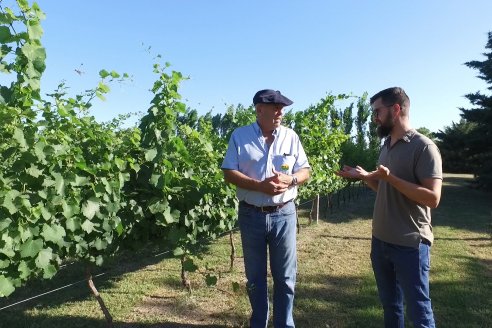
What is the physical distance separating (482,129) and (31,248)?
62.5ft

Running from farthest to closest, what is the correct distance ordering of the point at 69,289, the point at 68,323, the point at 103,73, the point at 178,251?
the point at 69,289
the point at 68,323
the point at 178,251
the point at 103,73

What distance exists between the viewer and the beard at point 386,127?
2365 mm

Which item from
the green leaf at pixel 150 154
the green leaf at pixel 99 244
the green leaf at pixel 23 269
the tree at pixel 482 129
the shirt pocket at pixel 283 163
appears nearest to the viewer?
the green leaf at pixel 23 269

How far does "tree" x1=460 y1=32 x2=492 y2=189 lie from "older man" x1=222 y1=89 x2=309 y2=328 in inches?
648

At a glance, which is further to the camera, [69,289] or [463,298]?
[69,289]

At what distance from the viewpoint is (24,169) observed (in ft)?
7.97

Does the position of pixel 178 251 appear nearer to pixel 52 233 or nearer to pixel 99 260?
pixel 99 260

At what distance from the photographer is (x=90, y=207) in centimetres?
299

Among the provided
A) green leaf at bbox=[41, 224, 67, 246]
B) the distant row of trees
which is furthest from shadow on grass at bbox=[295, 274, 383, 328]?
the distant row of trees

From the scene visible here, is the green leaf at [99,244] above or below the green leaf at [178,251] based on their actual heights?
above

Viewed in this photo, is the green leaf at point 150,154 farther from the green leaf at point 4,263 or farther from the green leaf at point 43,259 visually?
the green leaf at point 4,263

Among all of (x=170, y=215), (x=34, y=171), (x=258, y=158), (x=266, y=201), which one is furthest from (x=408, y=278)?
(x=34, y=171)

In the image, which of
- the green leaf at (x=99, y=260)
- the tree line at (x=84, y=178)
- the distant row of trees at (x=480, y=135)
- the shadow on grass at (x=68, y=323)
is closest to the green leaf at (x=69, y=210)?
the tree line at (x=84, y=178)

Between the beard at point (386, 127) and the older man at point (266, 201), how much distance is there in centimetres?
64
